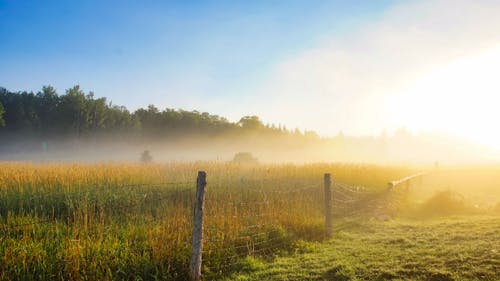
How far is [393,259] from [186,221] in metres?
4.03

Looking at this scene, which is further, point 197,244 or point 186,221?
point 186,221

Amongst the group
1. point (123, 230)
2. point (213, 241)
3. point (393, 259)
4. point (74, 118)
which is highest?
point (74, 118)

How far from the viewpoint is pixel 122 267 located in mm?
5125

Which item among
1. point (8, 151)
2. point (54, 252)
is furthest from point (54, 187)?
point (8, 151)

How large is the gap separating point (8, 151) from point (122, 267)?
54.2 metres

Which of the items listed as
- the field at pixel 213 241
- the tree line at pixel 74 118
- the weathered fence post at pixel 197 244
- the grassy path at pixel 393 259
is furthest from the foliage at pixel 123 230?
the tree line at pixel 74 118

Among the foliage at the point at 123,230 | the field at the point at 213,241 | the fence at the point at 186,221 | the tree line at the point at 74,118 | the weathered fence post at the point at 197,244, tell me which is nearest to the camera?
the foliage at the point at 123,230

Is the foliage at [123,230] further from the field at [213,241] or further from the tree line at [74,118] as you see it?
the tree line at [74,118]

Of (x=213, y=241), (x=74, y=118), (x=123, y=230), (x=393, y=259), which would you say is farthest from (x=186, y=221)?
(x=74, y=118)

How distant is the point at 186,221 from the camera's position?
6.73m

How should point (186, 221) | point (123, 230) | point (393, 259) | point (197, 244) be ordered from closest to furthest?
point (197, 244)
point (393, 259)
point (123, 230)
point (186, 221)

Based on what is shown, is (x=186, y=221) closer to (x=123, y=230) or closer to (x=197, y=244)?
(x=123, y=230)

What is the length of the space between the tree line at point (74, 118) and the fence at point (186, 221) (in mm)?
43614

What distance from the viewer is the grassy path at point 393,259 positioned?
5.04 m
